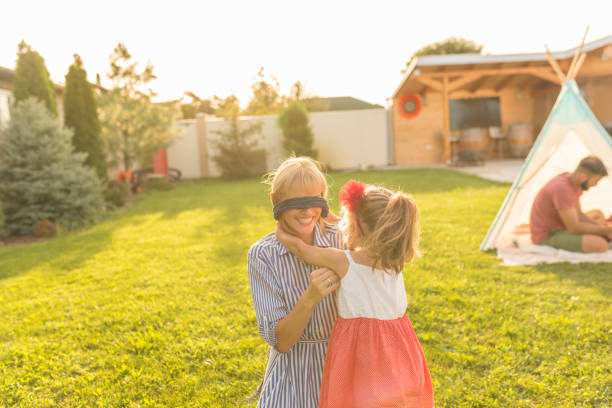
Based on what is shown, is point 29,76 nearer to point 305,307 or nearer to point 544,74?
point 305,307

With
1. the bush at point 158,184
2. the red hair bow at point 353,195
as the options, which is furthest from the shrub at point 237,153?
the red hair bow at point 353,195

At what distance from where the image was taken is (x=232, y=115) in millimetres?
17641

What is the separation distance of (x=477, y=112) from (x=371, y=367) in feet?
62.4

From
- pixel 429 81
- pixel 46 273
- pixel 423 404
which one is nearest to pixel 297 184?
pixel 423 404

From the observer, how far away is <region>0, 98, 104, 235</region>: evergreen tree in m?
8.75

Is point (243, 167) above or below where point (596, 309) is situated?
above

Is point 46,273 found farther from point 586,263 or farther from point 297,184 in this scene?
point 586,263

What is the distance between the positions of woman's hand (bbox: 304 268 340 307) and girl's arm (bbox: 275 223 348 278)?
0.06 metres

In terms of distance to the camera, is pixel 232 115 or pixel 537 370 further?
pixel 232 115

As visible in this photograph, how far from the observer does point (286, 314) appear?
1807mm

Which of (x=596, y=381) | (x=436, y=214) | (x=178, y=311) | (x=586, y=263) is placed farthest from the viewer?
(x=436, y=214)

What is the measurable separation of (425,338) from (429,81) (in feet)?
46.1

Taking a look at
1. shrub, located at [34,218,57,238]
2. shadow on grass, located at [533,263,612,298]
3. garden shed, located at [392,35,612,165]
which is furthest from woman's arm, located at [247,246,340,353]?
garden shed, located at [392,35,612,165]

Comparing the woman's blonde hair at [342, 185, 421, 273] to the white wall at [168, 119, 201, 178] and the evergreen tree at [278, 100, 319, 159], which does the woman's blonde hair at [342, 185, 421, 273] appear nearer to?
the evergreen tree at [278, 100, 319, 159]
